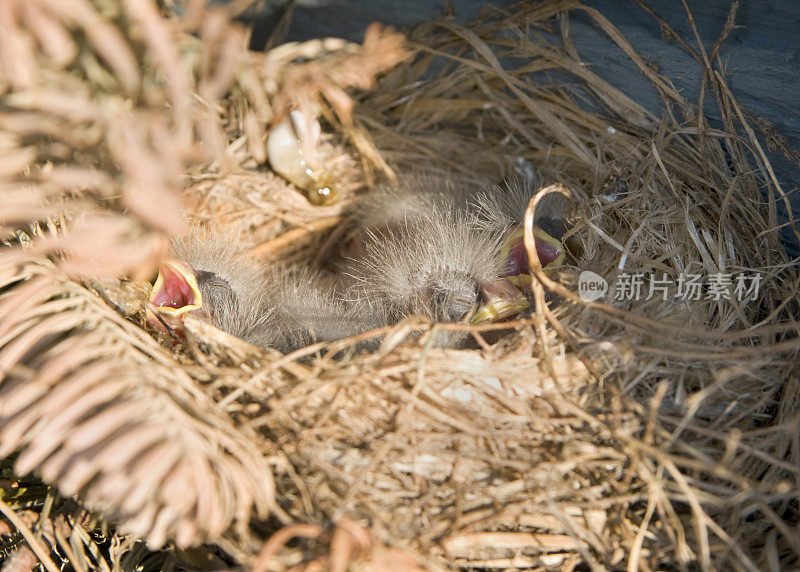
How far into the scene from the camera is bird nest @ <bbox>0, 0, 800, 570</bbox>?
62cm

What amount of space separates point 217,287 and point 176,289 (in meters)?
0.08

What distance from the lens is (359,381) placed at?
0.77 meters

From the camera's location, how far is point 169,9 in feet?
3.53

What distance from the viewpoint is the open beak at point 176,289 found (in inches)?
40.4

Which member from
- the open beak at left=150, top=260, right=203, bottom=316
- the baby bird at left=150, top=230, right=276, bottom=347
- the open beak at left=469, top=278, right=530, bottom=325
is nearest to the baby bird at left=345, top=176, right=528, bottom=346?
the open beak at left=469, top=278, right=530, bottom=325

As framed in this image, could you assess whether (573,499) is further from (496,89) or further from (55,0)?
(496,89)

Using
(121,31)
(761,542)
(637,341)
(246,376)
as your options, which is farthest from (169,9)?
(761,542)

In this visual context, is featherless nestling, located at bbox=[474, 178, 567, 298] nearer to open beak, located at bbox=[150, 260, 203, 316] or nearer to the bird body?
the bird body

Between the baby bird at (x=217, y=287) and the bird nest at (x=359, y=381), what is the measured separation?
3.5 inches

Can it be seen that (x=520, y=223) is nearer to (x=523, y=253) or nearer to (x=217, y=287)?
(x=523, y=253)

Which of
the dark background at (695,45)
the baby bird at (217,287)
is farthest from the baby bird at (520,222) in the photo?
the baby bird at (217,287)

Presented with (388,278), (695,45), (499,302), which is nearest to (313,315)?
(388,278)

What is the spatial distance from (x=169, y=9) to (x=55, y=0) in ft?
1.90

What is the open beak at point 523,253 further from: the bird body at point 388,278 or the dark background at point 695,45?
the dark background at point 695,45
